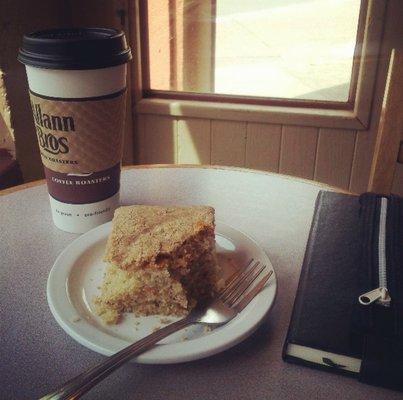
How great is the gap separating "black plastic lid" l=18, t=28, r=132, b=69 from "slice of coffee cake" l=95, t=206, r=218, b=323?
26 cm

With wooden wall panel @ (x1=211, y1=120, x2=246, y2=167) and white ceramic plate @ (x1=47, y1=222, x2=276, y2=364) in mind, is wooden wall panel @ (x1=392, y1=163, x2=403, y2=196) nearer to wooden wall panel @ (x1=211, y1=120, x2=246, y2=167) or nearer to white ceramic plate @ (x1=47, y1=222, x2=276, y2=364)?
wooden wall panel @ (x1=211, y1=120, x2=246, y2=167)

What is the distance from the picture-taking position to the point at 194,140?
216 cm

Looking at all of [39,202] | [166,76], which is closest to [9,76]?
[166,76]

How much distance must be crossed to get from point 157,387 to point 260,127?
5.33 ft

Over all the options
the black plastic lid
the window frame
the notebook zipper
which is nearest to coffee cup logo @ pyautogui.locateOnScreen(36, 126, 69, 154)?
the black plastic lid

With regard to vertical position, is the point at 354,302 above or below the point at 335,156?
above

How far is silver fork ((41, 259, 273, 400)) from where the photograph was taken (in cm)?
48

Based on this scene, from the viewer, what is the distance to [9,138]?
5.67ft

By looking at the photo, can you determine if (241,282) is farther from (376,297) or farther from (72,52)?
(72,52)

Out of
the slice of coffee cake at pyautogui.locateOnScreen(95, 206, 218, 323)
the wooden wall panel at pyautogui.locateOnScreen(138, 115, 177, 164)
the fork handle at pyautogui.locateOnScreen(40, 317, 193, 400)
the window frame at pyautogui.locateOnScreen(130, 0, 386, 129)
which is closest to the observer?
the fork handle at pyautogui.locateOnScreen(40, 317, 193, 400)

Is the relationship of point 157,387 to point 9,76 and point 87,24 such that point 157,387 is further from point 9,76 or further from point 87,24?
point 87,24

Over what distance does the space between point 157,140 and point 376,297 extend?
1.74 m

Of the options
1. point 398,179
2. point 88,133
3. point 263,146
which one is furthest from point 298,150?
point 88,133

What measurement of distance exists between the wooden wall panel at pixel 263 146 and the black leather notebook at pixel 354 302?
4.27ft
